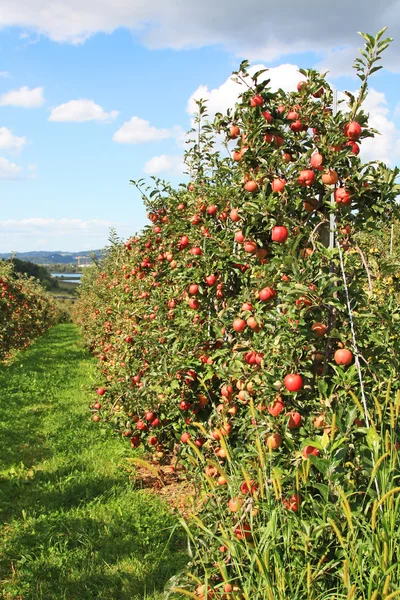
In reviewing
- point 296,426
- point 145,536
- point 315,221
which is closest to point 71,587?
point 145,536

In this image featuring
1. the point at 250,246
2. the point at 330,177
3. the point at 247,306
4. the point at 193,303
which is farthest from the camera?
the point at 193,303

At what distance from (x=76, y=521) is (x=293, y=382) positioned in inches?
101

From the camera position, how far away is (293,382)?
245 cm

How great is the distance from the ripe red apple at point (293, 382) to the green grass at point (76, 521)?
0.86 metres

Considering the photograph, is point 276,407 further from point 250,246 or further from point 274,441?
point 250,246

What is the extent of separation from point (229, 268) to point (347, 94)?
148cm

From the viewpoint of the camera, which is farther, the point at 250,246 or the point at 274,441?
the point at 250,246

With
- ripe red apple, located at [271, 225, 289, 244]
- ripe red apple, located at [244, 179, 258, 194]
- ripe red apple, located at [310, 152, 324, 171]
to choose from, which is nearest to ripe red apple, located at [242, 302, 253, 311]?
ripe red apple, located at [271, 225, 289, 244]

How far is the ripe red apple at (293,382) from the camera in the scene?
2447mm

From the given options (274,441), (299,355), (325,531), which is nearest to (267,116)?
(299,355)

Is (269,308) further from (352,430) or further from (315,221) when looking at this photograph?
(352,430)

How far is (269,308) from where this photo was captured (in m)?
3.04

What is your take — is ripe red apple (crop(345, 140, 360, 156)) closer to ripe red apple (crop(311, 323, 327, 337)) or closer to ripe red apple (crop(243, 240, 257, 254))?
ripe red apple (crop(243, 240, 257, 254))

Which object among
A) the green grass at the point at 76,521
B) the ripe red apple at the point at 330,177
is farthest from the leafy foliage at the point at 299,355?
the green grass at the point at 76,521
